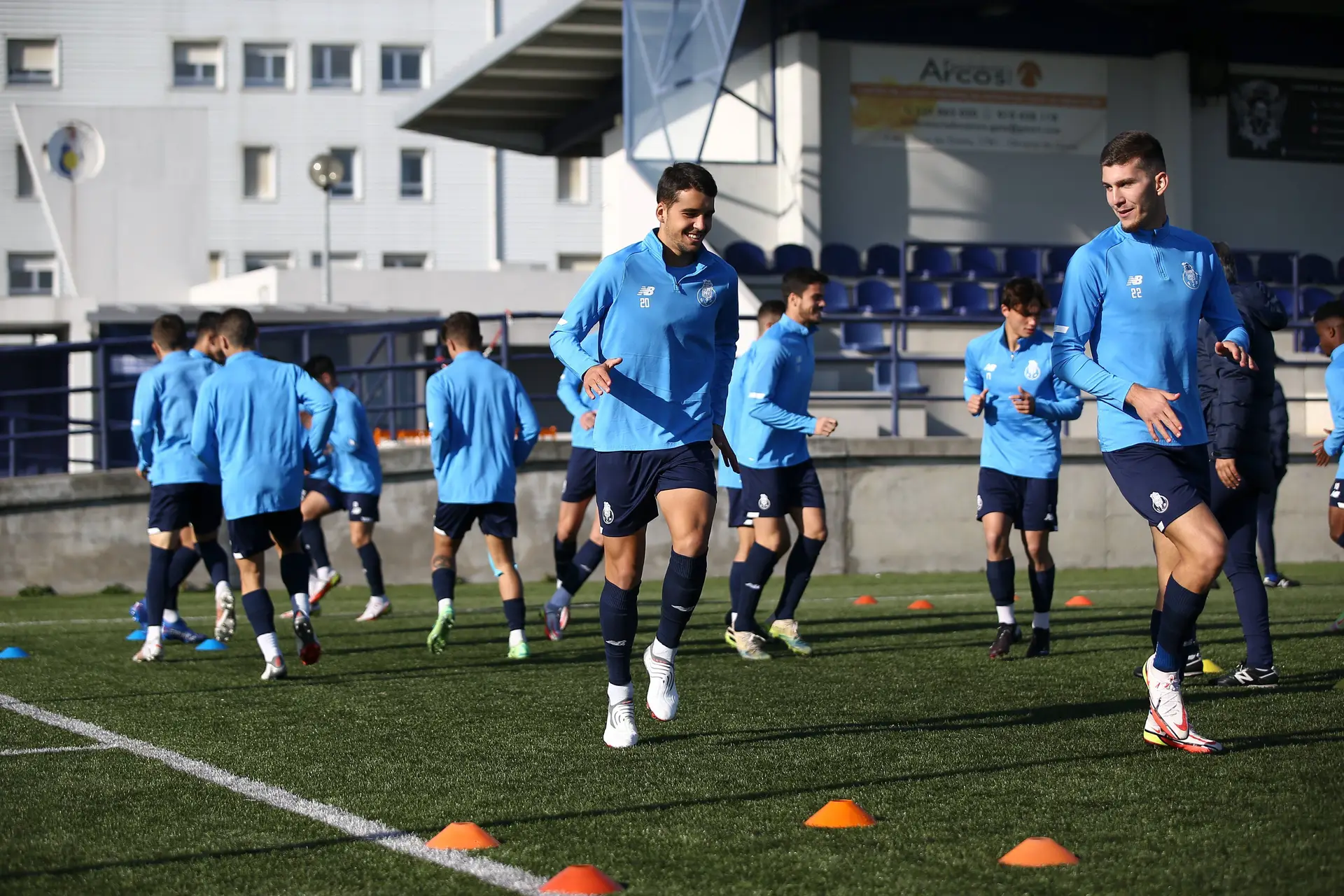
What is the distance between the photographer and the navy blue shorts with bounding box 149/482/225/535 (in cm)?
992

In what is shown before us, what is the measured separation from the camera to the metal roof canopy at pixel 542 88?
2431 cm

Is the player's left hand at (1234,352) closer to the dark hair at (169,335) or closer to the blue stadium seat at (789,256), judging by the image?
the dark hair at (169,335)

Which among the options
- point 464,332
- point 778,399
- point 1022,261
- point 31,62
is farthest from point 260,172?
point 778,399

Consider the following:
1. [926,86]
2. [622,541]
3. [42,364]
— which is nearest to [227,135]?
[42,364]

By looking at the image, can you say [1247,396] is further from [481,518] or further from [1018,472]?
[481,518]

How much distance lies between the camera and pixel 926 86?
23.7 metres

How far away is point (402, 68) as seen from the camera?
176ft

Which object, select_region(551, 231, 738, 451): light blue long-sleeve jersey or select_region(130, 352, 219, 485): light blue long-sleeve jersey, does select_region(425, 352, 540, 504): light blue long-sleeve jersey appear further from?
select_region(551, 231, 738, 451): light blue long-sleeve jersey

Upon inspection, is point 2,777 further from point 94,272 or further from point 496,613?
point 94,272

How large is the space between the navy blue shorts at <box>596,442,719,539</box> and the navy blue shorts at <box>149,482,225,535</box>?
4.35m

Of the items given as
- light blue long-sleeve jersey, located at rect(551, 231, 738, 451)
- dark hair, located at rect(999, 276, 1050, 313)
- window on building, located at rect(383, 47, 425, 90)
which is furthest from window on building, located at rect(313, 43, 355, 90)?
light blue long-sleeve jersey, located at rect(551, 231, 738, 451)

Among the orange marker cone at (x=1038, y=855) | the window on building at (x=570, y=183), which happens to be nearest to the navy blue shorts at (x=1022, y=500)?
the orange marker cone at (x=1038, y=855)

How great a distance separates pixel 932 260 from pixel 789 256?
7.19 ft

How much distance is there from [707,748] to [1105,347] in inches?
80.8
